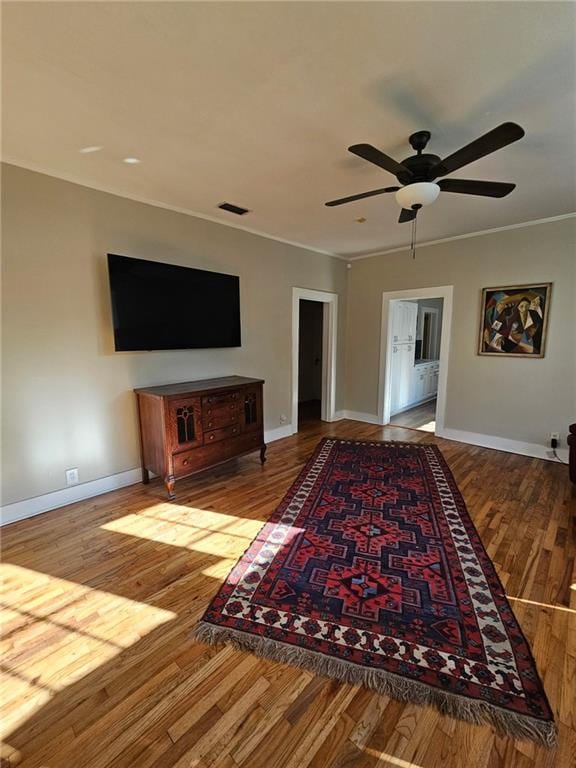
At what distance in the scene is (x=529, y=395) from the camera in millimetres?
3971

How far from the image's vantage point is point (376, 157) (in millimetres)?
1790

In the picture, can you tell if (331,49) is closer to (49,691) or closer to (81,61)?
(81,61)

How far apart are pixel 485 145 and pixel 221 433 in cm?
285

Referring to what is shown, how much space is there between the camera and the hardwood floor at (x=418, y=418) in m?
5.30

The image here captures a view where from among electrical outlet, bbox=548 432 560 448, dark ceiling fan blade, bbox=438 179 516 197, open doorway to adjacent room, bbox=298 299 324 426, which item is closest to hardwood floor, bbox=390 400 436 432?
electrical outlet, bbox=548 432 560 448

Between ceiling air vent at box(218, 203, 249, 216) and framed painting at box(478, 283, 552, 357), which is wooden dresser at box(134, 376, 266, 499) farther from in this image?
framed painting at box(478, 283, 552, 357)

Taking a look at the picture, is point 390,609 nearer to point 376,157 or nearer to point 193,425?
point 193,425

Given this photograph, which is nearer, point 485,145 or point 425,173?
point 485,145

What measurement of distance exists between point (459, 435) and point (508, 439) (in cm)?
56

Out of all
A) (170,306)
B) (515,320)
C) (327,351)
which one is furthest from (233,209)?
(515,320)

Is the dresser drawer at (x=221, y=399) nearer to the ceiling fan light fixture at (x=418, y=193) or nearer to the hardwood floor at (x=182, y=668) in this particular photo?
the hardwood floor at (x=182, y=668)

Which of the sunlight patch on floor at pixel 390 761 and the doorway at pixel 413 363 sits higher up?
the doorway at pixel 413 363

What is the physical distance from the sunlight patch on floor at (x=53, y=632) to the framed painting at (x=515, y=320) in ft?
14.0

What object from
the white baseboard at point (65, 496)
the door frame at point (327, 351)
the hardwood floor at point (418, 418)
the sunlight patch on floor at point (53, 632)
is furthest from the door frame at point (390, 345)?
the sunlight patch on floor at point (53, 632)
